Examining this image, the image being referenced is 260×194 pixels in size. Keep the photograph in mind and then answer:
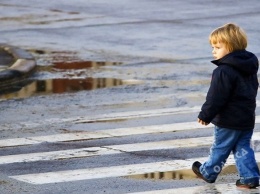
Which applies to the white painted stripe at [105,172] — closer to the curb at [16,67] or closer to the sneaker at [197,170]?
the sneaker at [197,170]

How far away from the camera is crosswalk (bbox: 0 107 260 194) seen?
31.1 ft

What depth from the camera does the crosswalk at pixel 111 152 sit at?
9.48m

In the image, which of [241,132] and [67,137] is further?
[67,137]

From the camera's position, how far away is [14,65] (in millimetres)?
16719

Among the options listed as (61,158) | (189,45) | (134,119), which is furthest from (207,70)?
(61,158)

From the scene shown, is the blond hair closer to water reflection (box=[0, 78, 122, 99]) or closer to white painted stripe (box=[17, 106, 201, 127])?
→ white painted stripe (box=[17, 106, 201, 127])

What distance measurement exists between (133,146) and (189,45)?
8673 millimetres

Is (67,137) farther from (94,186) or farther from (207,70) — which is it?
(207,70)

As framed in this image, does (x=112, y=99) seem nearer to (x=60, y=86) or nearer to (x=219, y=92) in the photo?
(x=60, y=86)

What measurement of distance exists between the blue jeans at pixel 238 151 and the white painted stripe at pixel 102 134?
2.53 meters

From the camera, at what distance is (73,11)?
25.7m

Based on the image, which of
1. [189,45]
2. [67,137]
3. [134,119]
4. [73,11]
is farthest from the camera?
[73,11]

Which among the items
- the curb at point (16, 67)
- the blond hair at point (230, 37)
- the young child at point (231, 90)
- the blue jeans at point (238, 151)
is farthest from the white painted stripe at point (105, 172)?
the curb at point (16, 67)

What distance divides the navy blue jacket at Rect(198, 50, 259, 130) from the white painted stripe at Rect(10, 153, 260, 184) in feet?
4.12
